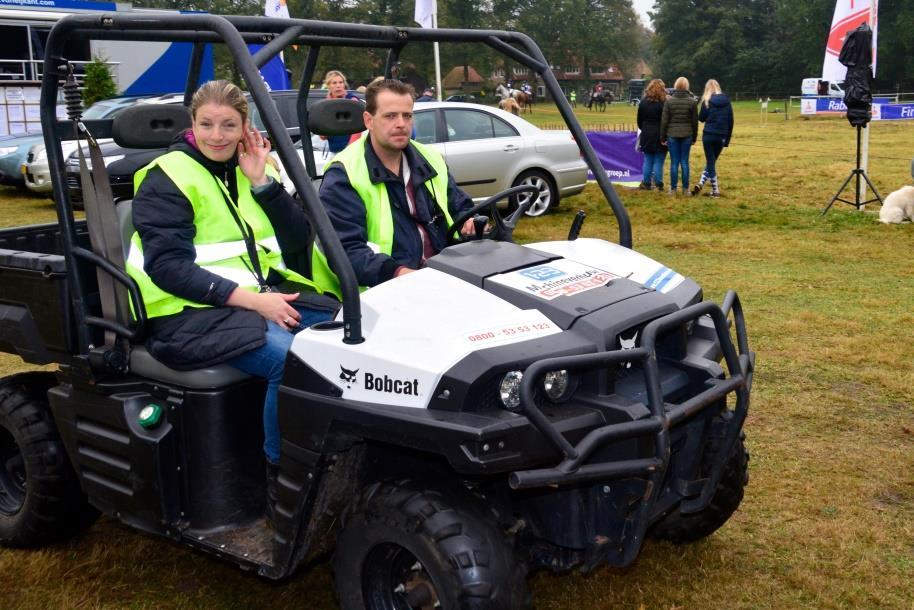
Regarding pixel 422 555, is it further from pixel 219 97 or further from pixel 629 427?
pixel 219 97

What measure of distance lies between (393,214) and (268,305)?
696mm

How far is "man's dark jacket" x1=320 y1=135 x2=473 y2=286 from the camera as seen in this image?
3402mm

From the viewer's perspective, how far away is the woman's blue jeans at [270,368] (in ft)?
10.1

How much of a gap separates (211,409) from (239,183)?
32.4 inches

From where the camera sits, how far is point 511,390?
268 cm

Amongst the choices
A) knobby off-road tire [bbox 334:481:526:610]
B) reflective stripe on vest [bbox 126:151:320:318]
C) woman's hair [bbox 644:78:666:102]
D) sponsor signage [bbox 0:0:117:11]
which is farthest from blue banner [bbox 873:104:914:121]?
knobby off-road tire [bbox 334:481:526:610]

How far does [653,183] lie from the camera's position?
589 inches

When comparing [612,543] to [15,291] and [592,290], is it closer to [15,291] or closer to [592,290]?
[592,290]

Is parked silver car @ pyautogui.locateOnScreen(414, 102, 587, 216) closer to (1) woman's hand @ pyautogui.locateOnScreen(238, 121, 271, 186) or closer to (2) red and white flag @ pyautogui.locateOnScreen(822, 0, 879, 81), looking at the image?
(2) red and white flag @ pyautogui.locateOnScreen(822, 0, 879, 81)

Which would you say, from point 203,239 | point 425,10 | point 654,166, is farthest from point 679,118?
point 203,239

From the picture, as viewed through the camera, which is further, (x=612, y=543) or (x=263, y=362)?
(x=263, y=362)

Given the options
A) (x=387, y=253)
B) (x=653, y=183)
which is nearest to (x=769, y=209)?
(x=653, y=183)

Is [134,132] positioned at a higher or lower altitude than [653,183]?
higher

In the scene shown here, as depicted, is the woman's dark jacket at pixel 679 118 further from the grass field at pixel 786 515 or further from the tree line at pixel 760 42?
the tree line at pixel 760 42
